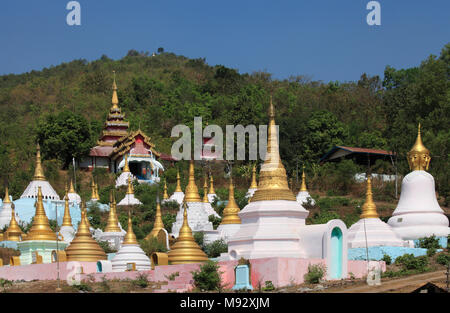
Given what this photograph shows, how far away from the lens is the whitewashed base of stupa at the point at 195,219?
4388cm

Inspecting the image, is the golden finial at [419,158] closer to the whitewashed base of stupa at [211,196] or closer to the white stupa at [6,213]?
the whitewashed base of stupa at [211,196]

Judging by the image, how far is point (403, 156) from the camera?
193ft

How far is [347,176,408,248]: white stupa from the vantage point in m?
38.1

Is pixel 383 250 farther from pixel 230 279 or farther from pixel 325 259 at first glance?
pixel 230 279

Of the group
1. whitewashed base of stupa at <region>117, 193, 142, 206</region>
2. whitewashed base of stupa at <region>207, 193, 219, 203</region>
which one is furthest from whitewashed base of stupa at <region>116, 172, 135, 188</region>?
whitewashed base of stupa at <region>207, 193, 219, 203</region>

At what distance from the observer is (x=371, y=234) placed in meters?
38.5

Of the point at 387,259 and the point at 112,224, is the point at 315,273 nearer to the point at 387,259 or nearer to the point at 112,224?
the point at 387,259

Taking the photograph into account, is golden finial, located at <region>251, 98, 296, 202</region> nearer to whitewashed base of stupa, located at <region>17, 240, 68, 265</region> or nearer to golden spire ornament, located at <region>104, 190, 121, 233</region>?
whitewashed base of stupa, located at <region>17, 240, 68, 265</region>

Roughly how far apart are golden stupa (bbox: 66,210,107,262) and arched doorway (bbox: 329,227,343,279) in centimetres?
934

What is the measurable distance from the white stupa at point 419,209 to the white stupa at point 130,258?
433 inches

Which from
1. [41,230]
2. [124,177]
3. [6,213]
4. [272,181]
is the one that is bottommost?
[41,230]

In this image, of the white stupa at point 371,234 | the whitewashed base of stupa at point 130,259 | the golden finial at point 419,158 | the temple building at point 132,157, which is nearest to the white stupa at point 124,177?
the temple building at point 132,157

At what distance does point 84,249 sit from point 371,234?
445 inches

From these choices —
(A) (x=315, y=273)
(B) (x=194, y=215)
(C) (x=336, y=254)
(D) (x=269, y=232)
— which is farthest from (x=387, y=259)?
(B) (x=194, y=215)
